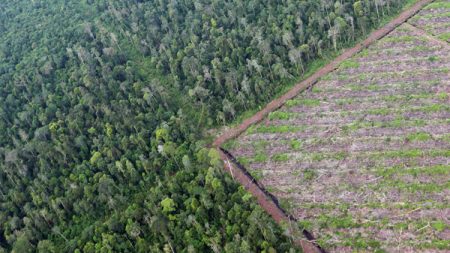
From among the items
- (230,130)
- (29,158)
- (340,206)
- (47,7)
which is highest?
(47,7)

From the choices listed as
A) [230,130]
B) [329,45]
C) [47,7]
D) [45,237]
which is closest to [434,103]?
[329,45]

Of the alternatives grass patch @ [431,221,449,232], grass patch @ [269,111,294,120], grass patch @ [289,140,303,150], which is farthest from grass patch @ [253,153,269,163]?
grass patch @ [431,221,449,232]

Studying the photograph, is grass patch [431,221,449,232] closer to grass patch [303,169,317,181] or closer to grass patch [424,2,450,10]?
grass patch [303,169,317,181]

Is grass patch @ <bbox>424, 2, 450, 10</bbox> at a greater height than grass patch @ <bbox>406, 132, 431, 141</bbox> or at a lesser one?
greater

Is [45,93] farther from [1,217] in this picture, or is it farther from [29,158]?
[1,217]

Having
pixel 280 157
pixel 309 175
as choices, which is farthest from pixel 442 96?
pixel 280 157
